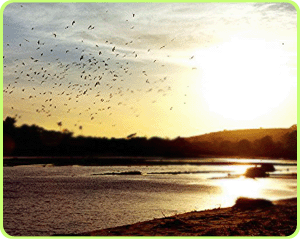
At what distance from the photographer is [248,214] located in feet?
90.8

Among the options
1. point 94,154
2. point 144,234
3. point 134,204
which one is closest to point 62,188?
point 134,204

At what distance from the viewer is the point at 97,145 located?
16200 centimetres

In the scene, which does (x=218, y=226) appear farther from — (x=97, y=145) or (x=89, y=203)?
(x=97, y=145)

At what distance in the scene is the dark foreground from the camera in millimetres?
21188

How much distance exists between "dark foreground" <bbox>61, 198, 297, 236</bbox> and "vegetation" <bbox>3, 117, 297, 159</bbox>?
291 feet

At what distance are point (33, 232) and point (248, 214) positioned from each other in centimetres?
1388

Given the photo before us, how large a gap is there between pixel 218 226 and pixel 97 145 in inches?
5572

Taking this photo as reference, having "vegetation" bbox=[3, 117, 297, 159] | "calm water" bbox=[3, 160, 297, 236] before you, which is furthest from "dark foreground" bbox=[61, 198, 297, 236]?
"vegetation" bbox=[3, 117, 297, 159]

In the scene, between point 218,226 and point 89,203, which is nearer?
point 218,226

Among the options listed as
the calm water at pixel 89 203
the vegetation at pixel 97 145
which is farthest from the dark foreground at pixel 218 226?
the vegetation at pixel 97 145

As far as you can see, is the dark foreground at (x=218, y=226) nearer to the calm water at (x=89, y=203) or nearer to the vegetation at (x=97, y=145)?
the calm water at (x=89, y=203)

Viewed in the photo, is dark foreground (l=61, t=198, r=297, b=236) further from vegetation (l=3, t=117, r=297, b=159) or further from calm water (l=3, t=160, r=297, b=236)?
vegetation (l=3, t=117, r=297, b=159)

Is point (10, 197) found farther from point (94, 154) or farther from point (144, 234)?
point (94, 154)

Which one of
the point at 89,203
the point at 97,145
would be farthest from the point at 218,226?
the point at 97,145
